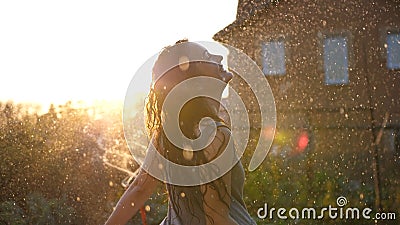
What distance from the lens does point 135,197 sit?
6.05ft

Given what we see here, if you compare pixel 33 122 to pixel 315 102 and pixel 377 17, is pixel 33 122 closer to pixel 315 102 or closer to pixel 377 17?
pixel 315 102

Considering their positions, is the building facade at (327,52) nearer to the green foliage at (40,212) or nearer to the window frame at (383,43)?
the window frame at (383,43)

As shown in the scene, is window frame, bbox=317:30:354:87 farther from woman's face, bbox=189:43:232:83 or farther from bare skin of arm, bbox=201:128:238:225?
bare skin of arm, bbox=201:128:238:225

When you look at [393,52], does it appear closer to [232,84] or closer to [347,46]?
[347,46]

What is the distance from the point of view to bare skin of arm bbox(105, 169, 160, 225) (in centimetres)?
182

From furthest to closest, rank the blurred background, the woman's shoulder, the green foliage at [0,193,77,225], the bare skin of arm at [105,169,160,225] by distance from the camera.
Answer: the blurred background, the green foliage at [0,193,77,225], the bare skin of arm at [105,169,160,225], the woman's shoulder

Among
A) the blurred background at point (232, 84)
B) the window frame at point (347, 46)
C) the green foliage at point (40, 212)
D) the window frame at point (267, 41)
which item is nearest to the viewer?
the green foliage at point (40, 212)

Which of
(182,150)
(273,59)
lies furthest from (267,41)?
(182,150)

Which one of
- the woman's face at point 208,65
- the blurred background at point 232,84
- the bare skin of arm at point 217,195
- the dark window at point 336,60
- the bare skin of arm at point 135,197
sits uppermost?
the woman's face at point 208,65

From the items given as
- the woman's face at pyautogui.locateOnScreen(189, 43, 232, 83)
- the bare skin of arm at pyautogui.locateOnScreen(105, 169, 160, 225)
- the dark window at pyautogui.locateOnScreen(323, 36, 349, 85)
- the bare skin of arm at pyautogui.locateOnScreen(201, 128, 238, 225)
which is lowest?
the dark window at pyautogui.locateOnScreen(323, 36, 349, 85)

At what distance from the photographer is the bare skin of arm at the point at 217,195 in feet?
5.28

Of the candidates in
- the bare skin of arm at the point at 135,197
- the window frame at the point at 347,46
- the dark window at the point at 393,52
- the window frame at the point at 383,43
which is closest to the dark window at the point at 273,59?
the window frame at the point at 347,46

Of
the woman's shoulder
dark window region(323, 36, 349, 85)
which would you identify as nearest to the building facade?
dark window region(323, 36, 349, 85)

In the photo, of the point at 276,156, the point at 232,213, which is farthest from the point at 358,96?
the point at 232,213
